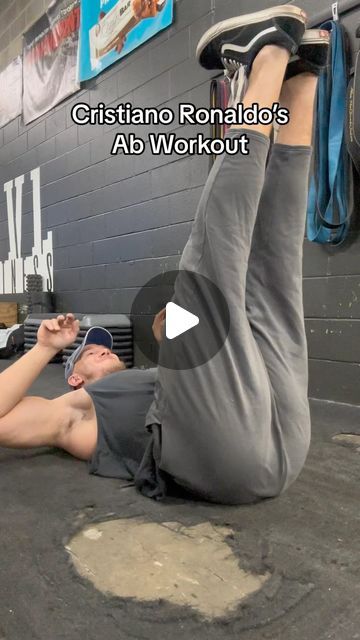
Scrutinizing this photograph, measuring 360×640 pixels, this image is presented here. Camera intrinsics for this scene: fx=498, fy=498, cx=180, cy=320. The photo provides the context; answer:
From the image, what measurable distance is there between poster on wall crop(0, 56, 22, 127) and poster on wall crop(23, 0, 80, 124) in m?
0.13

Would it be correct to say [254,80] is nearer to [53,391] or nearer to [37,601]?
[37,601]

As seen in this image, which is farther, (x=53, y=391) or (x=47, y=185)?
(x=47, y=185)

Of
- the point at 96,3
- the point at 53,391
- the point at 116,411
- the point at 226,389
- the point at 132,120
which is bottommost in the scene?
the point at 53,391

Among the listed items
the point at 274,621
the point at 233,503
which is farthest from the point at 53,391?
the point at 274,621

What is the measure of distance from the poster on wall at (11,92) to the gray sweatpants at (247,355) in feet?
11.9

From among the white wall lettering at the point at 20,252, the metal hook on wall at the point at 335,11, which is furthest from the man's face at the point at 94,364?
the white wall lettering at the point at 20,252

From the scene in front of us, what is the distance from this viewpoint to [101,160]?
10.3 ft

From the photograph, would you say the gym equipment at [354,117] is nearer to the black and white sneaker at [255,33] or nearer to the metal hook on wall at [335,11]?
the metal hook on wall at [335,11]

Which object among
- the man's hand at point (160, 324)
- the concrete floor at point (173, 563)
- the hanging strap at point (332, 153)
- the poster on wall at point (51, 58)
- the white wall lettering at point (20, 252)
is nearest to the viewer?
the concrete floor at point (173, 563)

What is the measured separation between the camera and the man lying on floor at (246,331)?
3.00 ft

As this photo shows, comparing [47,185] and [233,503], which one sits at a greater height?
[47,185]

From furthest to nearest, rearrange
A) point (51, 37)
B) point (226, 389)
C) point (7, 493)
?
point (51, 37), point (7, 493), point (226, 389)

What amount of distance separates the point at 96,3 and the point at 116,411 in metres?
2.89

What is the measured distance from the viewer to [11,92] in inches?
162
